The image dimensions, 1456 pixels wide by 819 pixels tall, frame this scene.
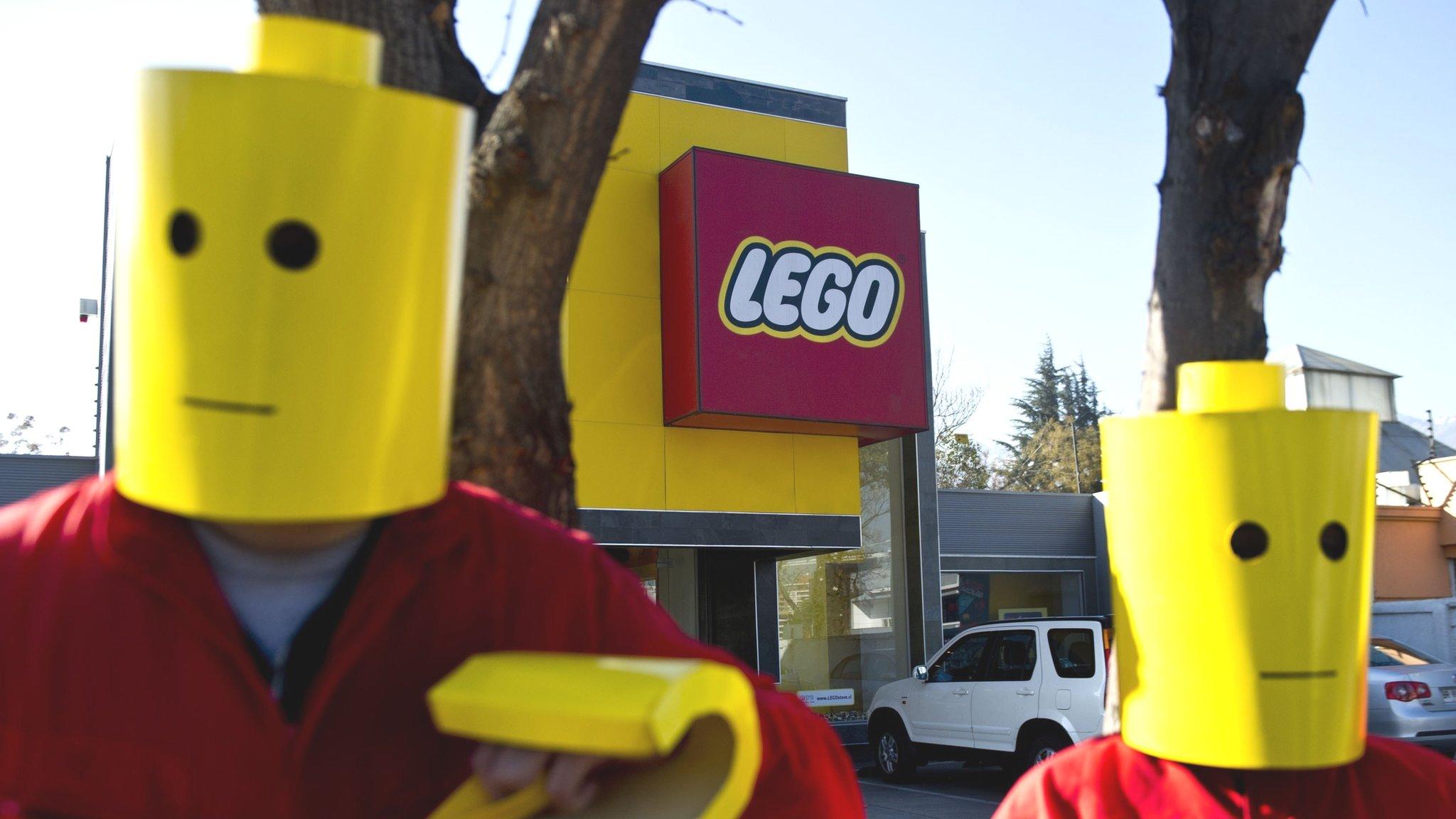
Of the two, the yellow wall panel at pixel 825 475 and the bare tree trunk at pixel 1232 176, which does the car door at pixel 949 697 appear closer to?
the yellow wall panel at pixel 825 475

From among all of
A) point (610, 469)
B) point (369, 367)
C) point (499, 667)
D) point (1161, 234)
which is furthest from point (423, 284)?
point (610, 469)

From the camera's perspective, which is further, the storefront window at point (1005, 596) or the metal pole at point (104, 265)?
the storefront window at point (1005, 596)

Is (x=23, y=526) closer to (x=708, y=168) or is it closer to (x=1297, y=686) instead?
(x=1297, y=686)

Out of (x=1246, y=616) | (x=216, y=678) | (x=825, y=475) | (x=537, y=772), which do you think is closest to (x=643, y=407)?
(x=825, y=475)

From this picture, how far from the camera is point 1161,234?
121 inches

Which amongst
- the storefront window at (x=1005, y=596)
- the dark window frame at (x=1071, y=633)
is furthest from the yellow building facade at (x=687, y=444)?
the storefront window at (x=1005, y=596)

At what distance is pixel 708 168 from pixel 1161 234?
851 centimetres

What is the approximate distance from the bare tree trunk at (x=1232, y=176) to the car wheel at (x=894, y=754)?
993 cm

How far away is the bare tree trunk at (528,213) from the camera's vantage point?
8.28 feet

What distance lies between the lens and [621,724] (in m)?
1.14

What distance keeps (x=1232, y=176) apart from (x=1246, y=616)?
130 cm

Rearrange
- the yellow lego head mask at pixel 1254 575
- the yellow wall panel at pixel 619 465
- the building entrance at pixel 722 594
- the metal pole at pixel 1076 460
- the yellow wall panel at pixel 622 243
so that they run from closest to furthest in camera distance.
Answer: the yellow lego head mask at pixel 1254 575, the yellow wall panel at pixel 619 465, the yellow wall panel at pixel 622 243, the building entrance at pixel 722 594, the metal pole at pixel 1076 460

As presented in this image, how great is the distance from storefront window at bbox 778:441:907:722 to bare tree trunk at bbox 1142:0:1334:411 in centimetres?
1248

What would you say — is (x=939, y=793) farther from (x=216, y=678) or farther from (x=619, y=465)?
(x=216, y=678)
